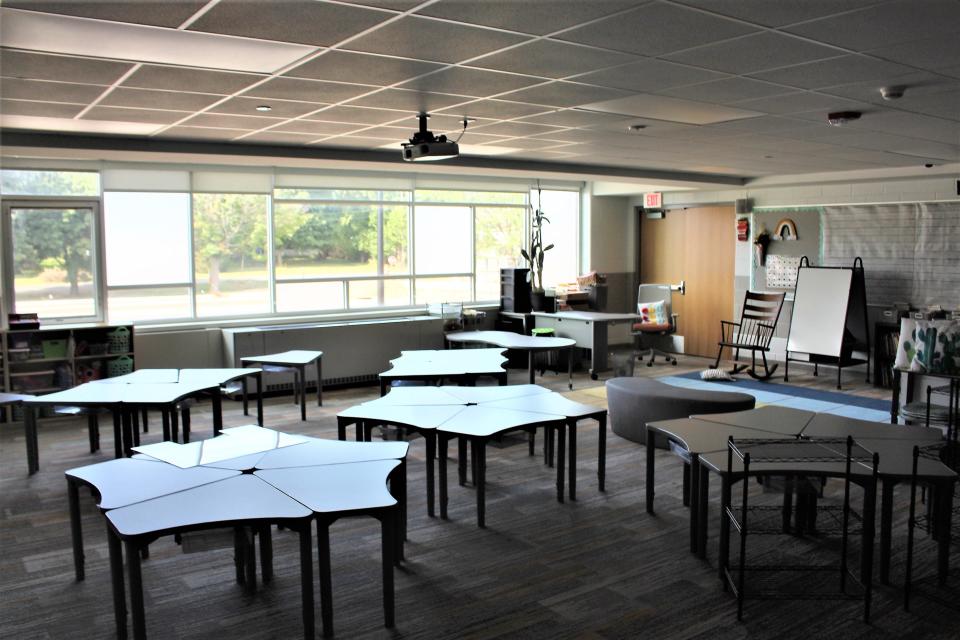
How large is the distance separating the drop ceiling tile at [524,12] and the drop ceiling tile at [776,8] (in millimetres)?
336

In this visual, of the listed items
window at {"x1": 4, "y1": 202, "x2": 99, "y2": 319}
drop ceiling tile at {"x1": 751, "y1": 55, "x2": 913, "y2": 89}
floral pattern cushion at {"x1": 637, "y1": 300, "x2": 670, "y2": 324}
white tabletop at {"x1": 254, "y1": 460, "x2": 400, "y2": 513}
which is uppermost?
drop ceiling tile at {"x1": 751, "y1": 55, "x2": 913, "y2": 89}

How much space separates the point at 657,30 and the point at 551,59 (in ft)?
2.21

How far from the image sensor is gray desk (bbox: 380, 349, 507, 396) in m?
5.82

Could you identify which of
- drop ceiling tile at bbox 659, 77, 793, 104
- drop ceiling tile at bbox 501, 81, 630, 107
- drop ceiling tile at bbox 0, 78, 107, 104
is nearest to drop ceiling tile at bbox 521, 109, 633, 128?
drop ceiling tile at bbox 501, 81, 630, 107

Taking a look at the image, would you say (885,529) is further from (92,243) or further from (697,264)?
(697,264)

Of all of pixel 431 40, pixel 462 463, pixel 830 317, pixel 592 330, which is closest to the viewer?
pixel 431 40

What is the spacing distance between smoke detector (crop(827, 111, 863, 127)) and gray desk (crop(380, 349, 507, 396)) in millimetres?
2971

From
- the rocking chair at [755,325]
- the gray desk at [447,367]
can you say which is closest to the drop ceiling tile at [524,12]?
the gray desk at [447,367]

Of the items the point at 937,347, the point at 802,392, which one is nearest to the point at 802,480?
the point at 937,347

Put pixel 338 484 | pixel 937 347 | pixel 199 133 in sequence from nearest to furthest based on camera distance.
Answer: pixel 338 484, pixel 937 347, pixel 199 133

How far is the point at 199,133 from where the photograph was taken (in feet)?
20.9

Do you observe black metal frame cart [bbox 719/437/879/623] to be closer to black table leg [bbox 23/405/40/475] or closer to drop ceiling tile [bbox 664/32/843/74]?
drop ceiling tile [bbox 664/32/843/74]

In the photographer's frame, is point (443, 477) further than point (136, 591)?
Yes

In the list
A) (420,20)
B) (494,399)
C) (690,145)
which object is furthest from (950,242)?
(420,20)
